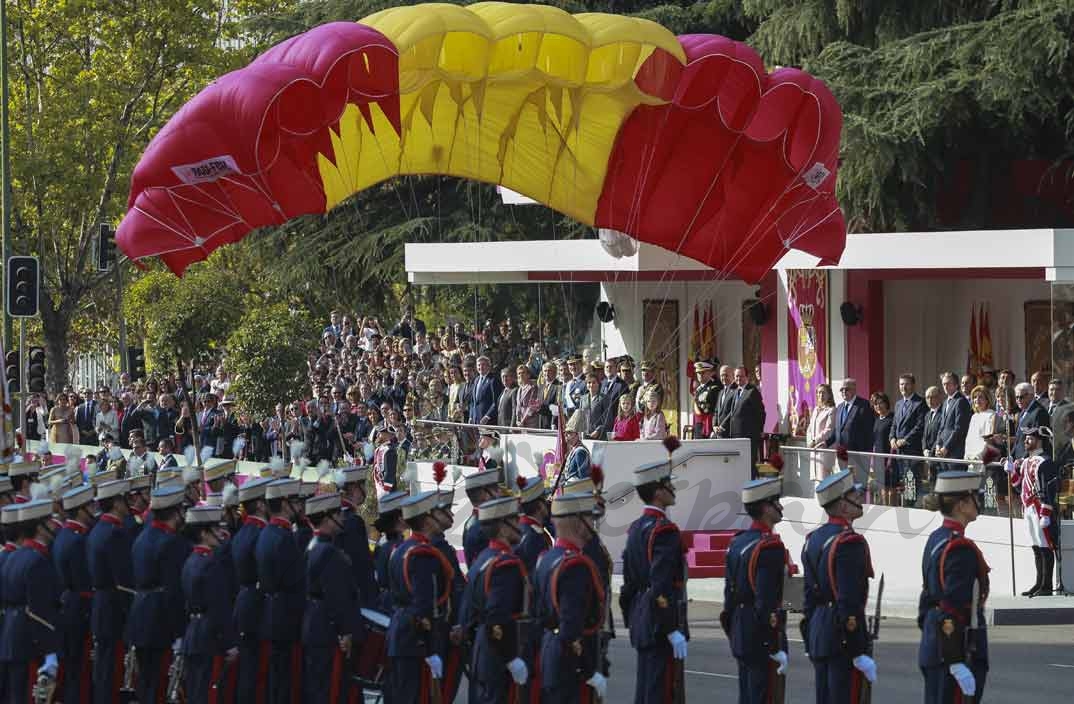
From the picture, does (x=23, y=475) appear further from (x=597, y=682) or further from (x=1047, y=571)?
(x=1047, y=571)

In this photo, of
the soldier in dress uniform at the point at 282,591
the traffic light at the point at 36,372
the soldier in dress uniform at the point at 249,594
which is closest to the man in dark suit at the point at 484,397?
the traffic light at the point at 36,372

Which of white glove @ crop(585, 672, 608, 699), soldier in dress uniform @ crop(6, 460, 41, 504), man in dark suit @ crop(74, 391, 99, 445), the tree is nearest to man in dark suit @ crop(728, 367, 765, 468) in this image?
soldier in dress uniform @ crop(6, 460, 41, 504)

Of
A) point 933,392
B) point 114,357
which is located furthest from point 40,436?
point 114,357

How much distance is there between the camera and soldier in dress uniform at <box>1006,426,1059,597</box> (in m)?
18.0

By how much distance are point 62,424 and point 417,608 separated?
17278mm

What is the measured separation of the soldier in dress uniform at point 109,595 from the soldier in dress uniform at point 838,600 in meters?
4.58

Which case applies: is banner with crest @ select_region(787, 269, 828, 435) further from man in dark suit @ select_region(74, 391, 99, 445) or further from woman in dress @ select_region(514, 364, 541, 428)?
man in dark suit @ select_region(74, 391, 99, 445)

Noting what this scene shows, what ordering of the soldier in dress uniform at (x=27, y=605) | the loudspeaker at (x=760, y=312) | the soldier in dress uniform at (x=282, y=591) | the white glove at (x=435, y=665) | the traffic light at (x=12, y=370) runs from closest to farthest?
the white glove at (x=435, y=665)
the soldier in dress uniform at (x=27, y=605)
the soldier in dress uniform at (x=282, y=591)
the loudspeaker at (x=760, y=312)
the traffic light at (x=12, y=370)

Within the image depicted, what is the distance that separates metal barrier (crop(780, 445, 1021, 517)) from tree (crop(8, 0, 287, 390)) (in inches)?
834

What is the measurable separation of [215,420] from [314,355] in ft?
19.1

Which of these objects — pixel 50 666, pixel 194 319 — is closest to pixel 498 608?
pixel 50 666

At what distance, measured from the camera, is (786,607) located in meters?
11.8

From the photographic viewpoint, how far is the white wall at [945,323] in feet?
78.8

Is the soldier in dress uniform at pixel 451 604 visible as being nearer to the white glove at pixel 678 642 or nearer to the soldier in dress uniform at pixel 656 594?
the soldier in dress uniform at pixel 656 594
